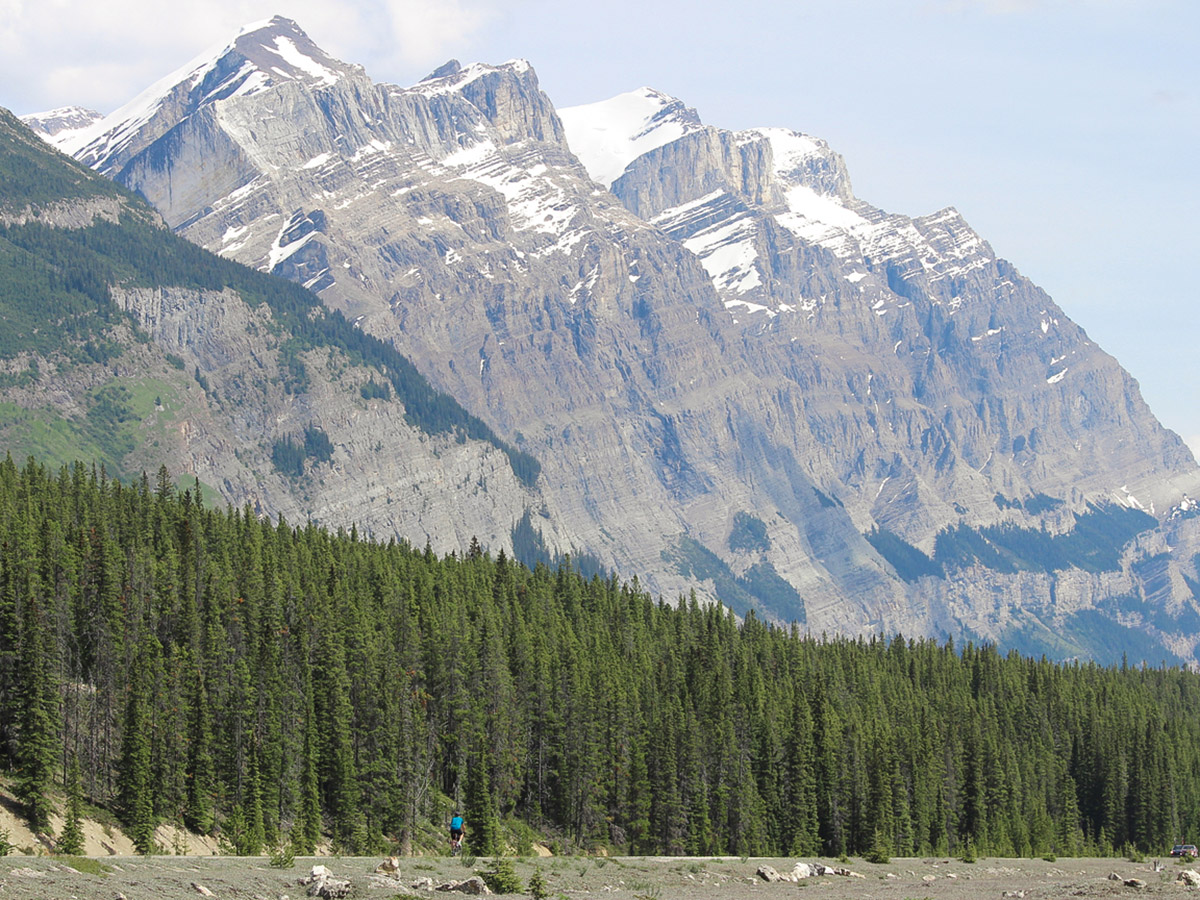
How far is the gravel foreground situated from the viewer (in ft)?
217

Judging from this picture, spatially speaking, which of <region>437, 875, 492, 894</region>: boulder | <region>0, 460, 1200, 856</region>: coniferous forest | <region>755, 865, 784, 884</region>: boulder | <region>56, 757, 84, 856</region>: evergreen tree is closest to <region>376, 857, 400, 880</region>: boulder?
<region>437, 875, 492, 894</region>: boulder

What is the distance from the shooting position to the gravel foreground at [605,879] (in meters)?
66.1

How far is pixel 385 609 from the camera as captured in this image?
15662 centimetres

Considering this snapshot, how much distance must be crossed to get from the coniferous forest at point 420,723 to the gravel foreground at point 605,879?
16848 mm

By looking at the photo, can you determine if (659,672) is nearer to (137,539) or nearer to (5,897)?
(137,539)

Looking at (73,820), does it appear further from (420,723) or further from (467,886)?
(420,723)

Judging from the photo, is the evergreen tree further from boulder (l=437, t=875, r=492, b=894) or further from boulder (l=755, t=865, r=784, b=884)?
boulder (l=755, t=865, r=784, b=884)

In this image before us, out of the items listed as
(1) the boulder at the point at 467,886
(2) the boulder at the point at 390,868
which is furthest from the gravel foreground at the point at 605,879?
(1) the boulder at the point at 467,886

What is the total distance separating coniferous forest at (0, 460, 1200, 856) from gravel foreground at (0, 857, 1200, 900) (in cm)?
1685

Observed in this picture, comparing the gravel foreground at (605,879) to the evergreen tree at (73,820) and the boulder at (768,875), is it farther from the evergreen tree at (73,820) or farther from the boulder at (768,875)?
the evergreen tree at (73,820)

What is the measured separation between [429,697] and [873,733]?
52.0m

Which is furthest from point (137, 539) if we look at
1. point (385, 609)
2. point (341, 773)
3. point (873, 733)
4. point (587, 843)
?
point (873, 733)

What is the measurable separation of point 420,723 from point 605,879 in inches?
1987

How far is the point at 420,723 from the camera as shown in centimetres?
13850
